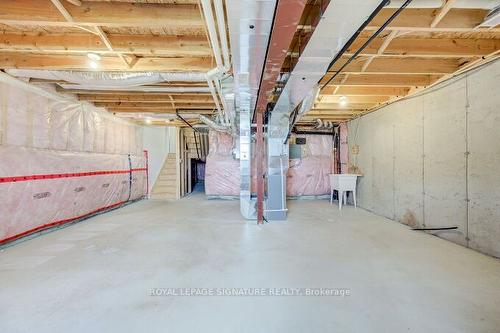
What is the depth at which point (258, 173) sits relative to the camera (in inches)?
161

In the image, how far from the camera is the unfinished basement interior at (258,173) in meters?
1.61

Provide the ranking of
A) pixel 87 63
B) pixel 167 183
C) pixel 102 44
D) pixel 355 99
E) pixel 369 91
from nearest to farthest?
pixel 102 44 → pixel 87 63 → pixel 369 91 → pixel 355 99 → pixel 167 183

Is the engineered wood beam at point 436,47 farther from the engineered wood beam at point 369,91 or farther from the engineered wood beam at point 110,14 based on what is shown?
the engineered wood beam at point 110,14

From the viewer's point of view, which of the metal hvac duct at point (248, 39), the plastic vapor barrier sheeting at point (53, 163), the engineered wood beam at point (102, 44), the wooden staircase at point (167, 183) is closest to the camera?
the metal hvac duct at point (248, 39)

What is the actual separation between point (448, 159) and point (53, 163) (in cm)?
549

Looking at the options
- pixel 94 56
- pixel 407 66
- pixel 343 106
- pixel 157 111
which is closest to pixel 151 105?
pixel 157 111

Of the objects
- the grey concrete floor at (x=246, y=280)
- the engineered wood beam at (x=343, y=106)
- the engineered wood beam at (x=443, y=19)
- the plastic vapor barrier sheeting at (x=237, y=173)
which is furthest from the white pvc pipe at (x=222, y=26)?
the plastic vapor barrier sheeting at (x=237, y=173)

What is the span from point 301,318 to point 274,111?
3029 millimetres

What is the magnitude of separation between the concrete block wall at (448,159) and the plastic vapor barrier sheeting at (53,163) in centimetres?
543

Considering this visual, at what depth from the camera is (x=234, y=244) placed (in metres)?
2.94

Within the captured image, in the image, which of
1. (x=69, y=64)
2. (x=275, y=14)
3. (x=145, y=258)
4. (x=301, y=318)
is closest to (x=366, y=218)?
(x=301, y=318)

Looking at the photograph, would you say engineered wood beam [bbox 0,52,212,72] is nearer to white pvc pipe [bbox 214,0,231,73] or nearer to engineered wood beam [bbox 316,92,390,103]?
white pvc pipe [bbox 214,0,231,73]

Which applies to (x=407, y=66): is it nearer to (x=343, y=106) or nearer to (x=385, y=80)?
(x=385, y=80)

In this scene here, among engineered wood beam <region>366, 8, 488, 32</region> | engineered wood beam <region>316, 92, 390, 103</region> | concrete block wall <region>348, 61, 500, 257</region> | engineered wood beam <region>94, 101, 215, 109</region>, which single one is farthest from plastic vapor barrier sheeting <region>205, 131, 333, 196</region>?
engineered wood beam <region>366, 8, 488, 32</region>
